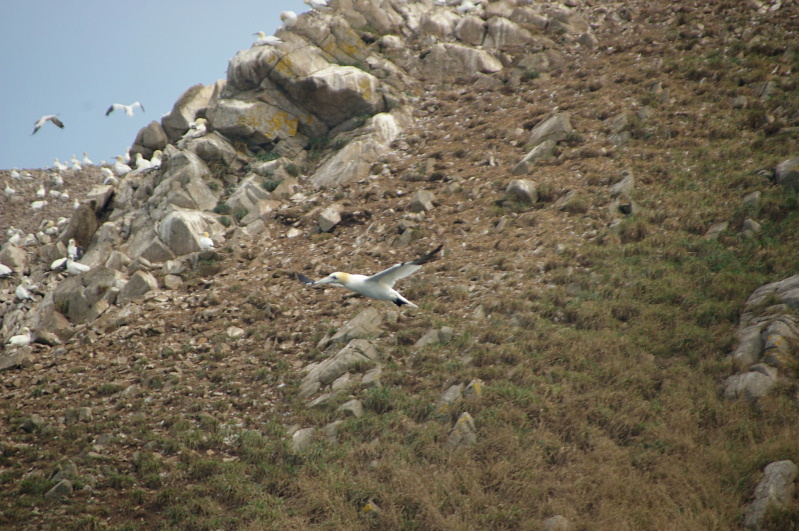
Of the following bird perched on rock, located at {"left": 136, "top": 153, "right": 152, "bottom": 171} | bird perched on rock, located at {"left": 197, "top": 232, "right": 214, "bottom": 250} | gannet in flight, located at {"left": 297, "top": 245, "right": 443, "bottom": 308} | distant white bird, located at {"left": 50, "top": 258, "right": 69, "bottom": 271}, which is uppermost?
bird perched on rock, located at {"left": 136, "top": 153, "right": 152, "bottom": 171}

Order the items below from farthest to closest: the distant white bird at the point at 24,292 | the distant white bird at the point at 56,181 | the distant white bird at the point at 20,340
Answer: the distant white bird at the point at 56,181, the distant white bird at the point at 24,292, the distant white bird at the point at 20,340

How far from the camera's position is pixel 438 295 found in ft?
39.9

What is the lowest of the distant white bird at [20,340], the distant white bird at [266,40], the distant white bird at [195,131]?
the distant white bird at [20,340]

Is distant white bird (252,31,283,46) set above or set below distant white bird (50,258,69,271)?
above

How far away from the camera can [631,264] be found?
11508mm

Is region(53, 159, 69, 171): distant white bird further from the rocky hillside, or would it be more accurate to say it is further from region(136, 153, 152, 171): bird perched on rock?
region(136, 153, 152, 171): bird perched on rock

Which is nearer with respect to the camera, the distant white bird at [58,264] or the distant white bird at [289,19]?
the distant white bird at [58,264]

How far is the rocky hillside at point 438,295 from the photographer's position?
292 inches

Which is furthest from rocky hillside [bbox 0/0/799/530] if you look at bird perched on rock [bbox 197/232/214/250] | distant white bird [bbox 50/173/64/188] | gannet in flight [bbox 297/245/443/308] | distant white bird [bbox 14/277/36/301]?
distant white bird [bbox 50/173/64/188]

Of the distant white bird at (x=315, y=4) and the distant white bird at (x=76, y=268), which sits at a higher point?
the distant white bird at (x=315, y=4)

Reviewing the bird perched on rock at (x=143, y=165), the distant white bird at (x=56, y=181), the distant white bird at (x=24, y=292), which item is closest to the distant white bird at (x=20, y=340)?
the distant white bird at (x=24, y=292)

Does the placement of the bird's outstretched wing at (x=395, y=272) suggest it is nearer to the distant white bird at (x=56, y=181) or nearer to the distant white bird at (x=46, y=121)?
the distant white bird at (x=46, y=121)

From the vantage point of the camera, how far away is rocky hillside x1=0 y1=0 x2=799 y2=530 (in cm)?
742

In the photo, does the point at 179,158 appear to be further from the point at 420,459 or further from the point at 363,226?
the point at 420,459
